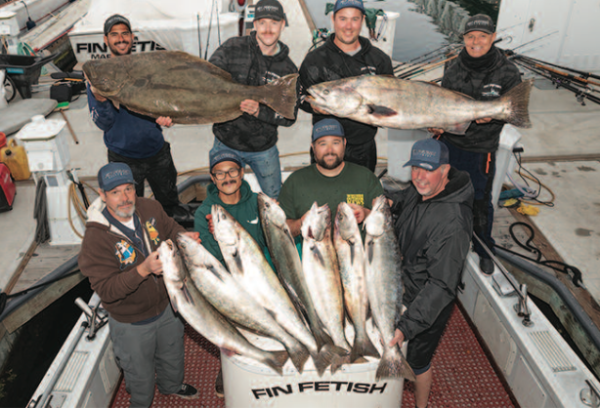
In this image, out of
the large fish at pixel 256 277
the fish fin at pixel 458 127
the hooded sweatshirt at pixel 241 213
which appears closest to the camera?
the large fish at pixel 256 277

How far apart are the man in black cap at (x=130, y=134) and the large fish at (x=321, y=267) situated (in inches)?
67.1

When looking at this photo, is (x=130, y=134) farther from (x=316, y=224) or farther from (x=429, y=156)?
(x=429, y=156)

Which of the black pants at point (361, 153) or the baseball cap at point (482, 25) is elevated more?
the baseball cap at point (482, 25)

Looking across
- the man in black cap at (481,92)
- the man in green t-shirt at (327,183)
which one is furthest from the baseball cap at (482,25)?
the man in green t-shirt at (327,183)

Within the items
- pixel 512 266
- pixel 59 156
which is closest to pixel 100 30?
pixel 59 156

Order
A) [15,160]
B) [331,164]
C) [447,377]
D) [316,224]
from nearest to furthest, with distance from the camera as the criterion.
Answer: [316,224] → [331,164] → [447,377] → [15,160]

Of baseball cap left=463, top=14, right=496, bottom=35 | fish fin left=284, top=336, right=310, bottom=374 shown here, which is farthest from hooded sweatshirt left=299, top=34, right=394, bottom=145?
fish fin left=284, top=336, right=310, bottom=374

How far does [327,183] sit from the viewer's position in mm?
3209

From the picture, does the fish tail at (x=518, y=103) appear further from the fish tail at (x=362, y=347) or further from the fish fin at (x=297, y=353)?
the fish fin at (x=297, y=353)

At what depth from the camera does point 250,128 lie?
4.02 metres

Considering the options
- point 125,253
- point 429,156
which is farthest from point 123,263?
point 429,156

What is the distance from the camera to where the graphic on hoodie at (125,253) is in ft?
9.39

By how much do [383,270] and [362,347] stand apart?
1.49ft

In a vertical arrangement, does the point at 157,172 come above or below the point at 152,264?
below
